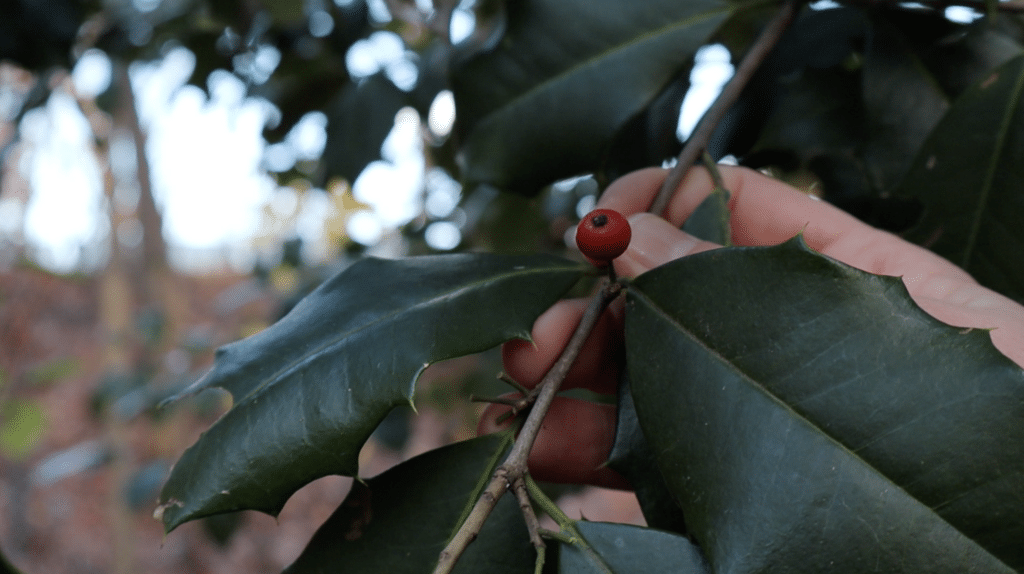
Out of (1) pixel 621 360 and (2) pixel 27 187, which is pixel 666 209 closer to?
(1) pixel 621 360

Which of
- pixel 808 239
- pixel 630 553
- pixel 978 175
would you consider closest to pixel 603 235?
pixel 630 553

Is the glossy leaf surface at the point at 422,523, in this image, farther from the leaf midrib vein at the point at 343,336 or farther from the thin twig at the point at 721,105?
the thin twig at the point at 721,105

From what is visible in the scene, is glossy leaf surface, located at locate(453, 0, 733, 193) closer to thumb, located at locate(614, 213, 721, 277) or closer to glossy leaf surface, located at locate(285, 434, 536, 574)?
thumb, located at locate(614, 213, 721, 277)

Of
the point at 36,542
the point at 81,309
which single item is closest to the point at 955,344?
the point at 36,542

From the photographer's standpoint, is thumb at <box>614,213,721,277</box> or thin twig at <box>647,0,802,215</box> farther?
thin twig at <box>647,0,802,215</box>

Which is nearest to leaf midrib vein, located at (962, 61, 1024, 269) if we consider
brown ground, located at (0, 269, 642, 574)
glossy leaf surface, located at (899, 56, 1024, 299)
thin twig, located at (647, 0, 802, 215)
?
glossy leaf surface, located at (899, 56, 1024, 299)

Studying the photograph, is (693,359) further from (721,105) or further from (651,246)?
(721,105)
